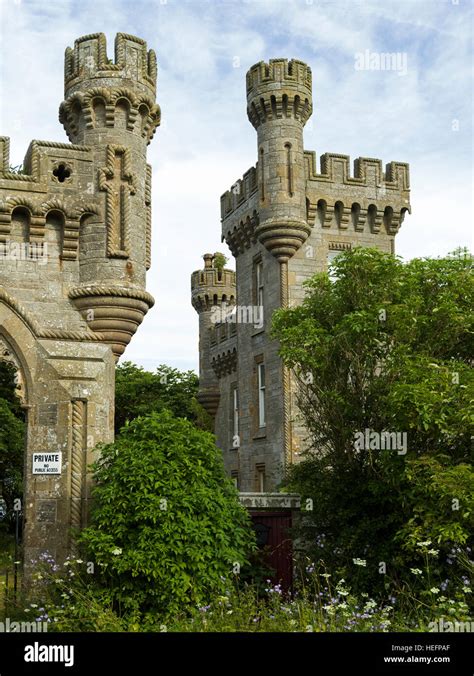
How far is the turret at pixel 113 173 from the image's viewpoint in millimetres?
14031

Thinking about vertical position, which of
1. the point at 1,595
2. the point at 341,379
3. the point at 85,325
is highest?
the point at 85,325

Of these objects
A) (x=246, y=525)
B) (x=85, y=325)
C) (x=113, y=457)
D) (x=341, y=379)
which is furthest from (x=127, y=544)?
(x=341, y=379)

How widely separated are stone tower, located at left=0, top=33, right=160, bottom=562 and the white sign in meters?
0.02

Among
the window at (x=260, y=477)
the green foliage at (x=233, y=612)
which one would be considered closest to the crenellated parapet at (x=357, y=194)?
the window at (x=260, y=477)

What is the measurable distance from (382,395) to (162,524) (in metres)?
4.35

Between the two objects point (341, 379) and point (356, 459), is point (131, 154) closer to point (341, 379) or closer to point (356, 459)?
point (341, 379)

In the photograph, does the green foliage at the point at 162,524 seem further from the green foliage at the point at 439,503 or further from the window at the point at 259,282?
the window at the point at 259,282

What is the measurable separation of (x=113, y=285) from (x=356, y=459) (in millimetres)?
4992

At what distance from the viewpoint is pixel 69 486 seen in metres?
13.3

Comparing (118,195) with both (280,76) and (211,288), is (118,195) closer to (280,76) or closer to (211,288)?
(280,76)

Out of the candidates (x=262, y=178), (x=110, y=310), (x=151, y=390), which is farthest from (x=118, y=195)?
(x=151, y=390)
